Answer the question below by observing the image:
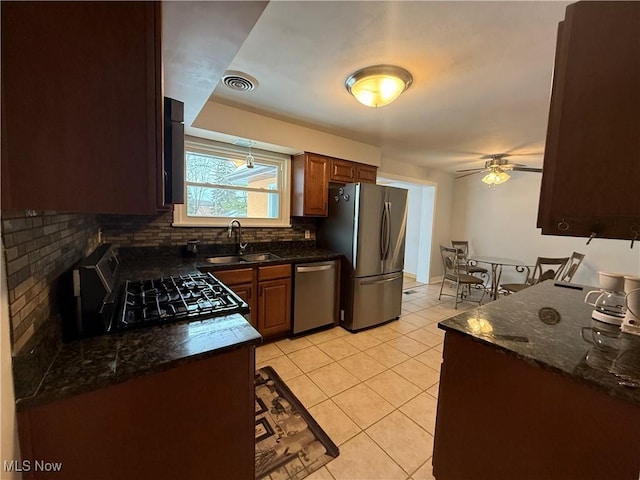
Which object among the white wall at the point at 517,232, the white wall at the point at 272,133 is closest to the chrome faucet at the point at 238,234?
the white wall at the point at 272,133

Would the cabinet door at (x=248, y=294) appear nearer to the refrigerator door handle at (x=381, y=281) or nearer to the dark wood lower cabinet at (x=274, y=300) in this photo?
the dark wood lower cabinet at (x=274, y=300)

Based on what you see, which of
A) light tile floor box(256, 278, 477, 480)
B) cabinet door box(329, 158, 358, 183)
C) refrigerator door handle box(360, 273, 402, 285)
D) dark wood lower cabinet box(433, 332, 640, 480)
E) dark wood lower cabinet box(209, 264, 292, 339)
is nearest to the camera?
dark wood lower cabinet box(433, 332, 640, 480)

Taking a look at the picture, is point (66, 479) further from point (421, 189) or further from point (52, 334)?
point (421, 189)

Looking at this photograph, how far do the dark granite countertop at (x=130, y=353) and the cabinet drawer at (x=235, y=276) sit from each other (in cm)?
124

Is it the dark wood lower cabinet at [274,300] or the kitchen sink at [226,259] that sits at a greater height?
the kitchen sink at [226,259]

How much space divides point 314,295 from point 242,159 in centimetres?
180

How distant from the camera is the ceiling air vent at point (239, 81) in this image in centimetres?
187

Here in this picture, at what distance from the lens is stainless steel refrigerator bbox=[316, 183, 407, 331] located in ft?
9.97

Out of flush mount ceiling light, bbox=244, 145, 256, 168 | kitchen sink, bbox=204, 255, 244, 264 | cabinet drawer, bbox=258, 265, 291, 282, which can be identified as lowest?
cabinet drawer, bbox=258, 265, 291, 282

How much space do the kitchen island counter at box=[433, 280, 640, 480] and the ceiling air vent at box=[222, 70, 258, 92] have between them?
210 centimetres

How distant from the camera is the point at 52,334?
92 cm

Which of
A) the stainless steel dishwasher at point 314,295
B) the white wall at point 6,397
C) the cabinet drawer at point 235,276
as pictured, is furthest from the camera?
the stainless steel dishwasher at point 314,295

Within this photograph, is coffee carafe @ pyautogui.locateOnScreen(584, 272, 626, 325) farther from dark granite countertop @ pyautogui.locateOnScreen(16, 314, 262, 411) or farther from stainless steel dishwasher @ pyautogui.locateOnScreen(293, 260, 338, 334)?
stainless steel dishwasher @ pyautogui.locateOnScreen(293, 260, 338, 334)
